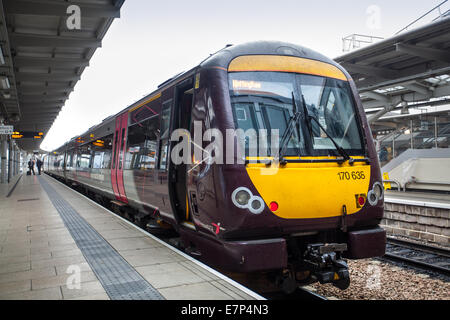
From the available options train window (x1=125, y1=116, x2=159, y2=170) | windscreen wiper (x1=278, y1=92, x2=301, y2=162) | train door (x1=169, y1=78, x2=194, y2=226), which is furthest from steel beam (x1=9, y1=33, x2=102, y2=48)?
windscreen wiper (x1=278, y1=92, x2=301, y2=162)

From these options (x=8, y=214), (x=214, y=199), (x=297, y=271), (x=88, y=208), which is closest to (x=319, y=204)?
Result: (x=297, y=271)

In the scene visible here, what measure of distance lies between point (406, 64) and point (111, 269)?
37.0 ft

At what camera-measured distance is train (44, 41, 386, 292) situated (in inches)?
157

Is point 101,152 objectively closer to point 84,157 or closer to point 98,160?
point 98,160

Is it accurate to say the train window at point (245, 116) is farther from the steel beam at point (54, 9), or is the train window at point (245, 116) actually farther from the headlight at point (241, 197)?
the steel beam at point (54, 9)

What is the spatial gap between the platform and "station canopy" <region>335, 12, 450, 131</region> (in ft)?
28.5

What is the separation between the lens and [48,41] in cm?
1047

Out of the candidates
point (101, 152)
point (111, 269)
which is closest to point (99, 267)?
point (111, 269)

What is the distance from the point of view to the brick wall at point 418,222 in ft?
27.7

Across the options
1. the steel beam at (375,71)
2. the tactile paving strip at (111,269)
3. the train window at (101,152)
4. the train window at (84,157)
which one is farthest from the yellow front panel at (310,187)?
the train window at (84,157)

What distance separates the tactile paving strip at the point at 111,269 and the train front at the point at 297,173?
106 centimetres

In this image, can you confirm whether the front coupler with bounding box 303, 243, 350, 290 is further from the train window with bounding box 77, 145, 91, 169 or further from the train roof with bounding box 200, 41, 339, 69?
the train window with bounding box 77, 145, 91, 169

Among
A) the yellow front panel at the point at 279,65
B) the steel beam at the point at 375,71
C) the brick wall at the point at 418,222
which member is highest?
the steel beam at the point at 375,71

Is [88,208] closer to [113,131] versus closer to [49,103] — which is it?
[113,131]
